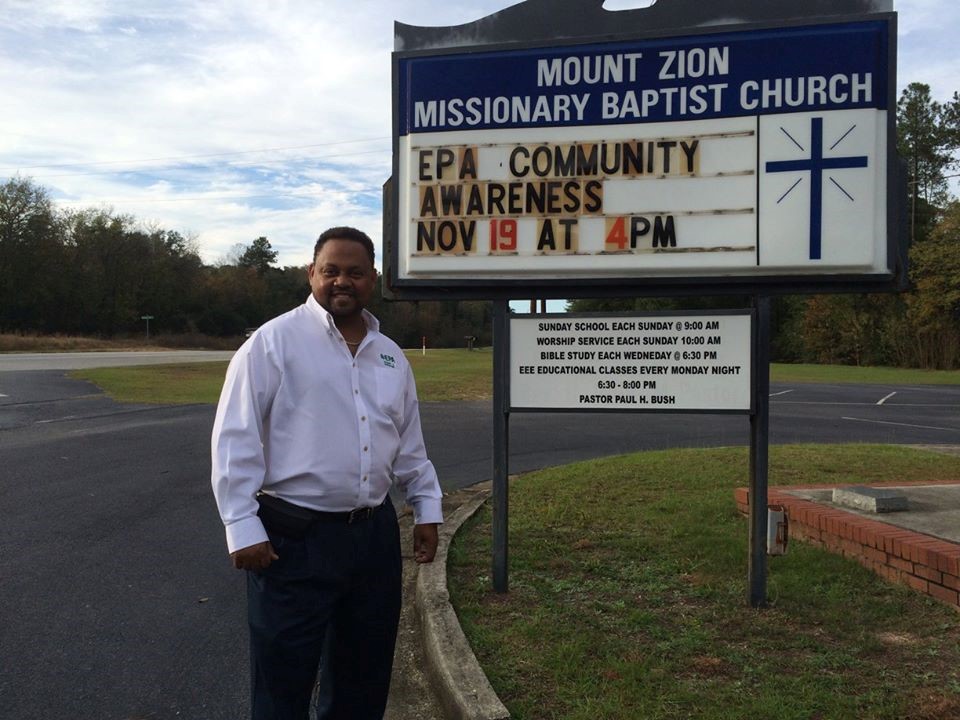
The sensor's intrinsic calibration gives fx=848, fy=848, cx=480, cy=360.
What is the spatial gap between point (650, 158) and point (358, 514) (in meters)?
2.88

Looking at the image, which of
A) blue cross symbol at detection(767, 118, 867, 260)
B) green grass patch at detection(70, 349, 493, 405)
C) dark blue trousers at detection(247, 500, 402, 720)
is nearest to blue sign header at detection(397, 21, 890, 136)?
blue cross symbol at detection(767, 118, 867, 260)

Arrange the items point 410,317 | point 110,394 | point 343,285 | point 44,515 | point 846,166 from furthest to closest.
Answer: point 410,317, point 110,394, point 44,515, point 846,166, point 343,285

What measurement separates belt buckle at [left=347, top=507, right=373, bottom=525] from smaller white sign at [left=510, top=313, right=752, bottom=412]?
2264 mm

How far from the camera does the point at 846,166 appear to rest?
14.5ft

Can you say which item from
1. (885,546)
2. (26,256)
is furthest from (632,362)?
(26,256)

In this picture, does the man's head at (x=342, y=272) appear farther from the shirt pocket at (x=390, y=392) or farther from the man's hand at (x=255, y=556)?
the man's hand at (x=255, y=556)

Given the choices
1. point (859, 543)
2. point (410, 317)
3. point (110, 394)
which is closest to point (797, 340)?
point (410, 317)

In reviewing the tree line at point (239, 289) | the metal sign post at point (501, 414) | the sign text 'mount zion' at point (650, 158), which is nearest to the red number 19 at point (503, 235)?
the sign text 'mount zion' at point (650, 158)

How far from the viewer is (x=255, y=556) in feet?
7.91

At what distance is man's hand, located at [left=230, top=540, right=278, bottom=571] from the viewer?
2395 mm

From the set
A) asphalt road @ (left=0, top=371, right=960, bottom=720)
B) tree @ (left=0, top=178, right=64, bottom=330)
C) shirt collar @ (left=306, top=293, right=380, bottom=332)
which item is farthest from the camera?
tree @ (left=0, top=178, right=64, bottom=330)

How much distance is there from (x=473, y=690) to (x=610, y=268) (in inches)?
94.9

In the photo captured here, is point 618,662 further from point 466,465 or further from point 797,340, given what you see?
point 797,340

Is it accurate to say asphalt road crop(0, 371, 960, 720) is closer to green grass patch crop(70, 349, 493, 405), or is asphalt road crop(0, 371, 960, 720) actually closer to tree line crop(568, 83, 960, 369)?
green grass patch crop(70, 349, 493, 405)
